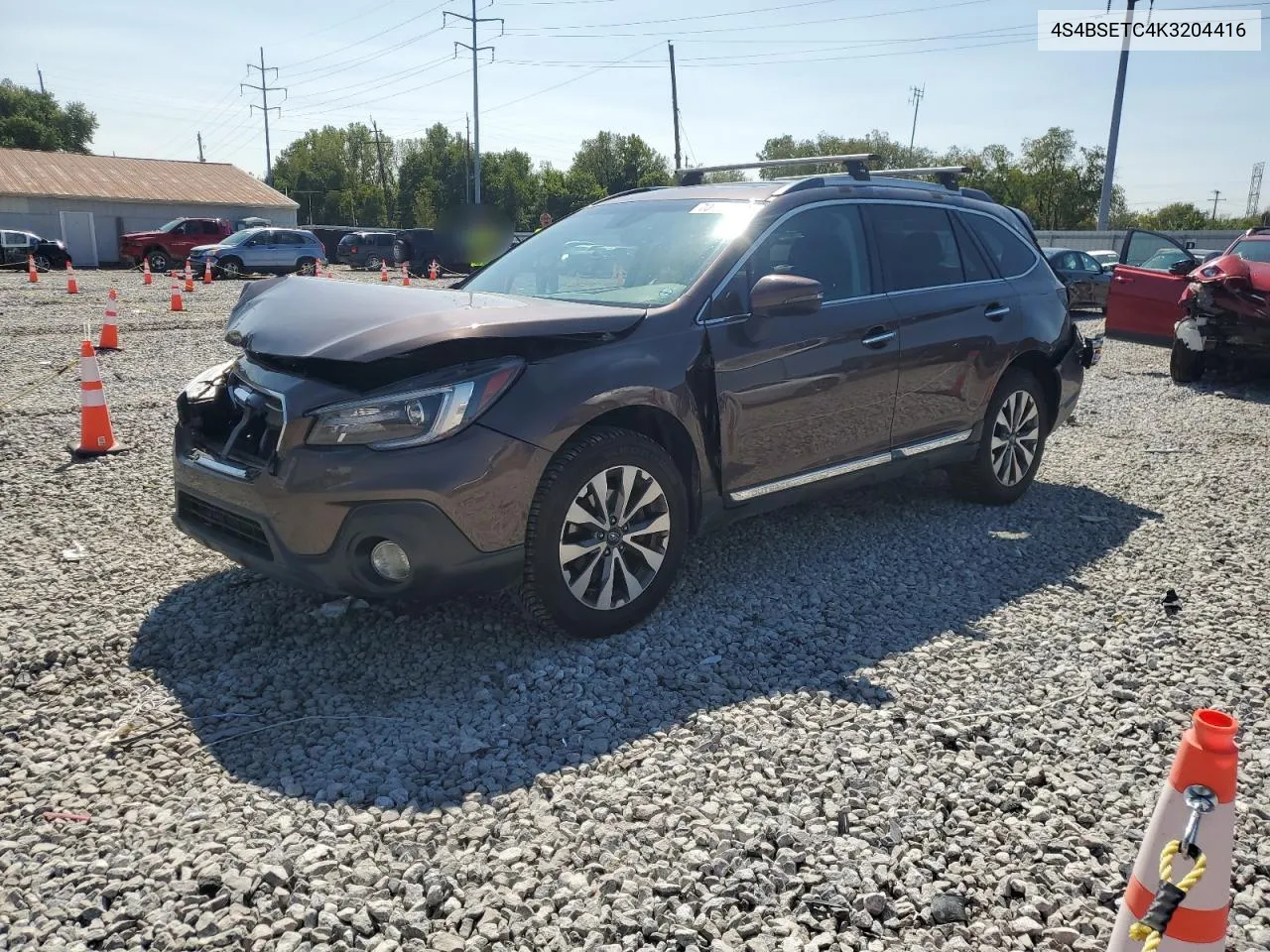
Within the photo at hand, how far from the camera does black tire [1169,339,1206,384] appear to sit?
11.2 metres

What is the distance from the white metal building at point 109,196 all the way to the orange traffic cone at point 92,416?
40766 mm

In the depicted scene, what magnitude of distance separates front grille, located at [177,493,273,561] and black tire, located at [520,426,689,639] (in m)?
1.00

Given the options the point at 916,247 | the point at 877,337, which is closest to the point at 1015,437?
the point at 916,247

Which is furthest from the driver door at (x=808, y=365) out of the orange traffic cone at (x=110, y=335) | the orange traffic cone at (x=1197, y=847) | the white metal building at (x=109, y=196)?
the white metal building at (x=109, y=196)

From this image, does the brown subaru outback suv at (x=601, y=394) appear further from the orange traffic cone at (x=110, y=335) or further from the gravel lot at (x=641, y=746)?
the orange traffic cone at (x=110, y=335)

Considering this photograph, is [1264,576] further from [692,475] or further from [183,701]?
[183,701]

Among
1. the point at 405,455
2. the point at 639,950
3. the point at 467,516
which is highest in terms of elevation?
the point at 405,455

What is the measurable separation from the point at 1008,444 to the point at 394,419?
400cm

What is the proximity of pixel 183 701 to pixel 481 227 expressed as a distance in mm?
22143

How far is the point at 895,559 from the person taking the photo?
5133 mm

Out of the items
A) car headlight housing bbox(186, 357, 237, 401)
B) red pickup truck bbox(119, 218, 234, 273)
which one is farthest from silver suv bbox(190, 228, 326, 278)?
car headlight housing bbox(186, 357, 237, 401)

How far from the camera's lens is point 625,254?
15.7ft

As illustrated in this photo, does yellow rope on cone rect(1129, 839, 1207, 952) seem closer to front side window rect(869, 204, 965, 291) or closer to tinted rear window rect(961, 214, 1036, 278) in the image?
front side window rect(869, 204, 965, 291)

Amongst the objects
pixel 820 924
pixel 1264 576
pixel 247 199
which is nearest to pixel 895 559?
pixel 1264 576
